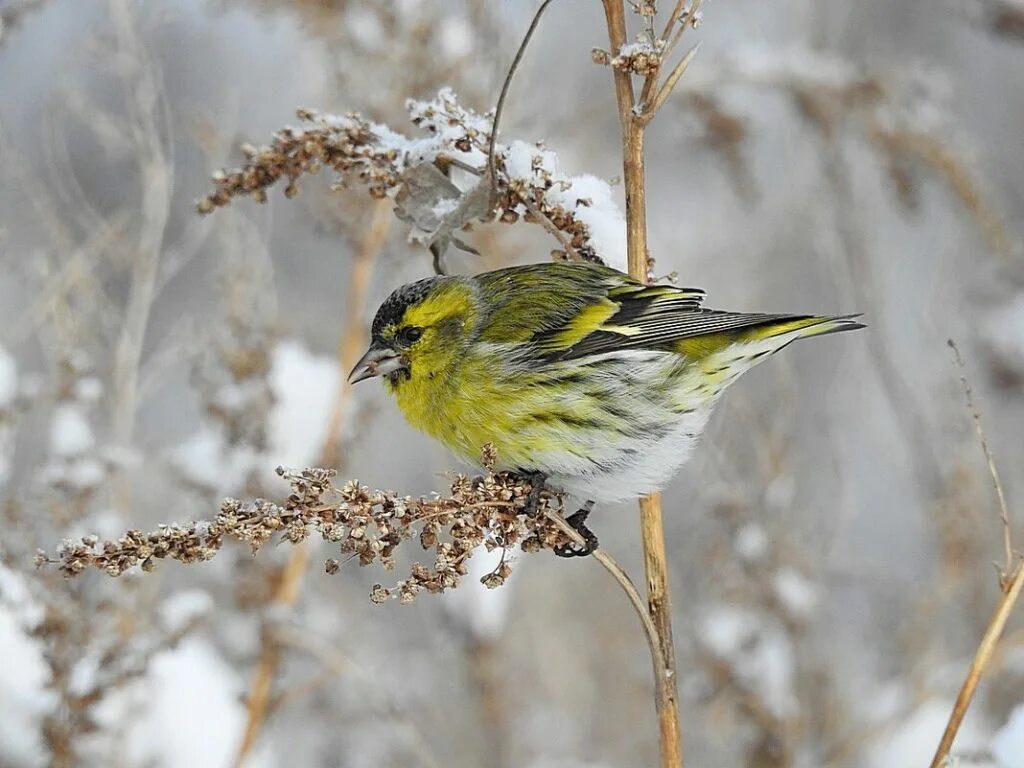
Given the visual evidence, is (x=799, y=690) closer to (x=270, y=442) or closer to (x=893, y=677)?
(x=893, y=677)

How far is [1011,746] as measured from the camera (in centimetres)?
217

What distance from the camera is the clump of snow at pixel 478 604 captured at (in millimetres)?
4406

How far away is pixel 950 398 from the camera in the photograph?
457 cm

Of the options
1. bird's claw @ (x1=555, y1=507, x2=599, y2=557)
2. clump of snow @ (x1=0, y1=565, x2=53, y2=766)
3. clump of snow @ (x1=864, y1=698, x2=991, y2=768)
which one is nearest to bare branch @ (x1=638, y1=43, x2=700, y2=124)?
bird's claw @ (x1=555, y1=507, x2=599, y2=557)

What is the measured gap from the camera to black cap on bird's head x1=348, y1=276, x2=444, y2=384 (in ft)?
10.4

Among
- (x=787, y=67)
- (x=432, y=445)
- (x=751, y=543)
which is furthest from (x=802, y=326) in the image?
(x=432, y=445)

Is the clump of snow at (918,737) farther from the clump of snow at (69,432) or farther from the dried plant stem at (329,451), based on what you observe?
the clump of snow at (69,432)

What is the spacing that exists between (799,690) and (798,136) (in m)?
2.82

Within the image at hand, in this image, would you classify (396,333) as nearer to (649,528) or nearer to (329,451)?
(329,451)

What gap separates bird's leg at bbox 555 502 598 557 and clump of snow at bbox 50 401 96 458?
149cm

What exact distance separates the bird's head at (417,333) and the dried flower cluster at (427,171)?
21.5 inches

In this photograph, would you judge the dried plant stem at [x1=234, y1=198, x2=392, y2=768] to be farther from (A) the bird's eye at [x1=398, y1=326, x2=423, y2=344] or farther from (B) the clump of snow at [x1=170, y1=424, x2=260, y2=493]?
(A) the bird's eye at [x1=398, y1=326, x2=423, y2=344]

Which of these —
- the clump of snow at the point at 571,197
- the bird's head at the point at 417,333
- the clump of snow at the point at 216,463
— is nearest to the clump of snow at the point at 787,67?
the bird's head at the point at 417,333

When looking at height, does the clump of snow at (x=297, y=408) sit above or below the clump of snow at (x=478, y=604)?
above
